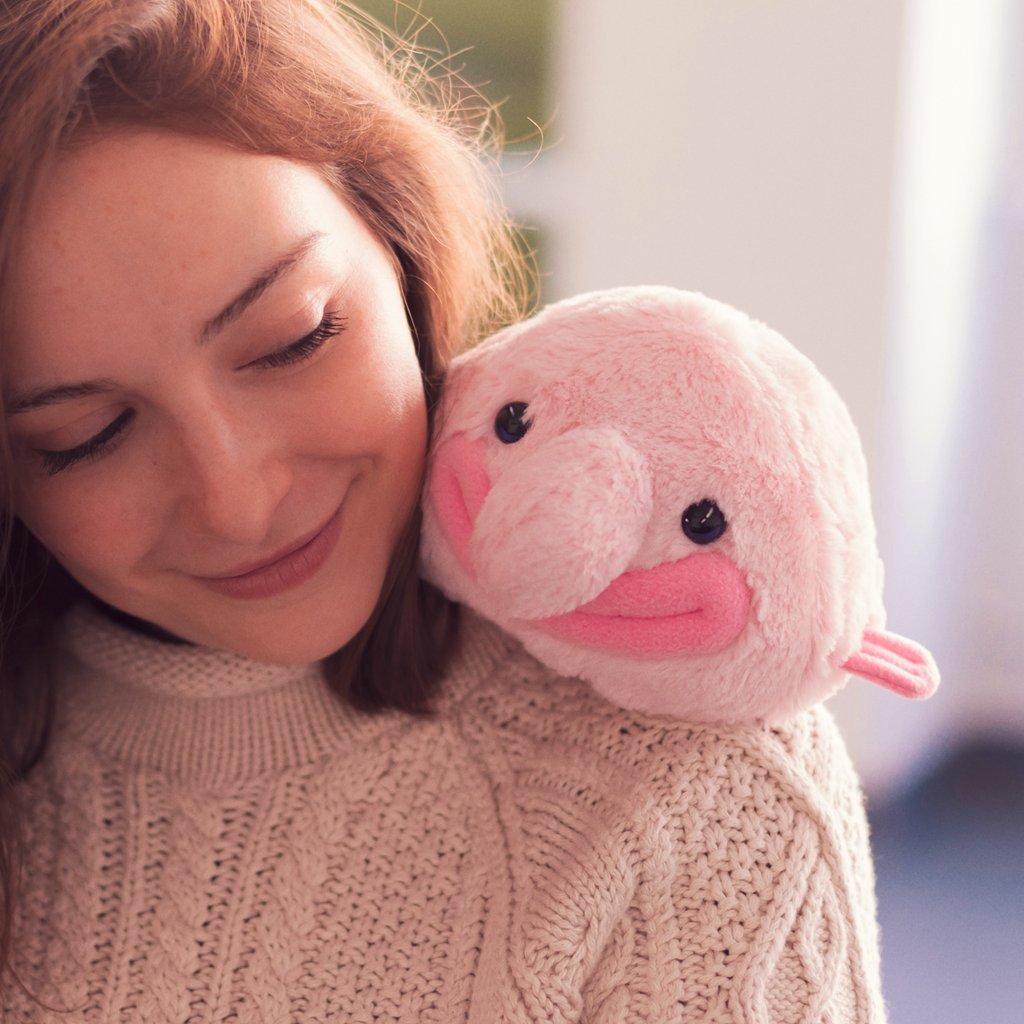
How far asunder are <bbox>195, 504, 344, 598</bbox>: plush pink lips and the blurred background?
128cm

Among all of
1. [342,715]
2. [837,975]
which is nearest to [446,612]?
[342,715]

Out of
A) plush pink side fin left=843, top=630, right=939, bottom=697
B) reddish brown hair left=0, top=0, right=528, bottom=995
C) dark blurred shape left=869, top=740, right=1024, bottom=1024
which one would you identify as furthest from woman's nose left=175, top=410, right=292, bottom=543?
dark blurred shape left=869, top=740, right=1024, bottom=1024

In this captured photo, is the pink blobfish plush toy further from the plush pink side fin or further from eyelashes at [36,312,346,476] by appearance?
eyelashes at [36,312,346,476]

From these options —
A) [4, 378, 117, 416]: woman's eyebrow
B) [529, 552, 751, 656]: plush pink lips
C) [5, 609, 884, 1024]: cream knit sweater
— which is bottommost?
[5, 609, 884, 1024]: cream knit sweater

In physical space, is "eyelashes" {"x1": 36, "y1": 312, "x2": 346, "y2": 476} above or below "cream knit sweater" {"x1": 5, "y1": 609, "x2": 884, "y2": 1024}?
above

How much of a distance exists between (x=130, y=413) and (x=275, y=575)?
0.46 ft

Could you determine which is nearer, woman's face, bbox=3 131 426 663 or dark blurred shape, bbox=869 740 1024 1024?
woman's face, bbox=3 131 426 663

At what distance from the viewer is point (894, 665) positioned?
70 cm

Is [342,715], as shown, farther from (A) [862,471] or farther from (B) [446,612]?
(A) [862,471]

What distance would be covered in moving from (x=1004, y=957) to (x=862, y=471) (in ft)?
4.31

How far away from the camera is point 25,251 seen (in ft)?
2.25

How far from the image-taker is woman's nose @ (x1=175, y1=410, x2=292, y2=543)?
72 cm

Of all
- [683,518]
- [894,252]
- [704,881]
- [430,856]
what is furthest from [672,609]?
[894,252]

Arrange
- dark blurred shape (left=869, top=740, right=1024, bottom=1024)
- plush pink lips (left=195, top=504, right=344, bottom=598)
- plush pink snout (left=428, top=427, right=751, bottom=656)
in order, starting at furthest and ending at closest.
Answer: dark blurred shape (left=869, top=740, right=1024, bottom=1024), plush pink lips (left=195, top=504, right=344, bottom=598), plush pink snout (left=428, top=427, right=751, bottom=656)
